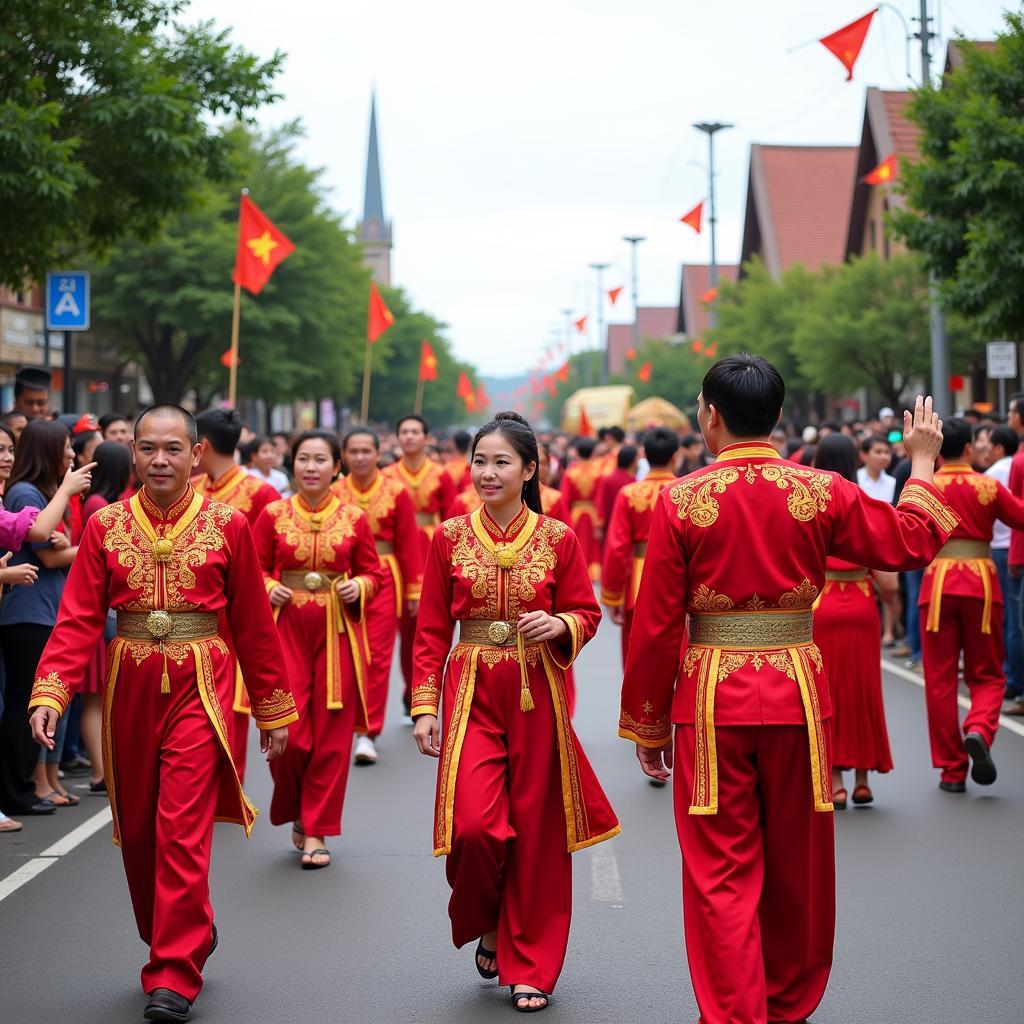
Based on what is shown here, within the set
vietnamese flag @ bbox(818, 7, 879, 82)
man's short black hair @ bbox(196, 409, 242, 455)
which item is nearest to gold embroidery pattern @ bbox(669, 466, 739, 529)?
man's short black hair @ bbox(196, 409, 242, 455)

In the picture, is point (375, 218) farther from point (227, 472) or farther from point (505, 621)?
point (505, 621)

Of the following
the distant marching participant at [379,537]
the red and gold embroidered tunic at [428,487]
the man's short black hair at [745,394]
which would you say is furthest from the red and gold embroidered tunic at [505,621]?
the red and gold embroidered tunic at [428,487]

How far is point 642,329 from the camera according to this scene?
Answer: 417ft

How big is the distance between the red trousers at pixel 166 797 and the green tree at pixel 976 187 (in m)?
14.6

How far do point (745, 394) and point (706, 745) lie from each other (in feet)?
3.38

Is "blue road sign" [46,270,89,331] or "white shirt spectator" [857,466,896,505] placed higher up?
"blue road sign" [46,270,89,331]

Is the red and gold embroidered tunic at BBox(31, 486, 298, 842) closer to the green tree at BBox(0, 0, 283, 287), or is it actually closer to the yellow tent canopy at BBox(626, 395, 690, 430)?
the green tree at BBox(0, 0, 283, 287)

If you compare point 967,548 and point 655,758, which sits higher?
point 967,548

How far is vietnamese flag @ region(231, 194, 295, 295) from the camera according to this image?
68.1 feet

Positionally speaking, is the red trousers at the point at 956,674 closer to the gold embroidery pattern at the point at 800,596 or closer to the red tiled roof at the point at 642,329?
the gold embroidery pattern at the point at 800,596

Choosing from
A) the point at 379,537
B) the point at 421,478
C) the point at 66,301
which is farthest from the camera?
the point at 66,301

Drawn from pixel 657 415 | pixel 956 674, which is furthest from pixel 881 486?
pixel 657 415

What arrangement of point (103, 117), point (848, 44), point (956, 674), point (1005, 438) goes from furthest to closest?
point (848, 44)
point (103, 117)
point (1005, 438)
point (956, 674)

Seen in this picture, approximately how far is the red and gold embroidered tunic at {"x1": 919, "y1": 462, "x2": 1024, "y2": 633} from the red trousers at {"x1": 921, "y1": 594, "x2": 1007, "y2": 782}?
1.9 inches
